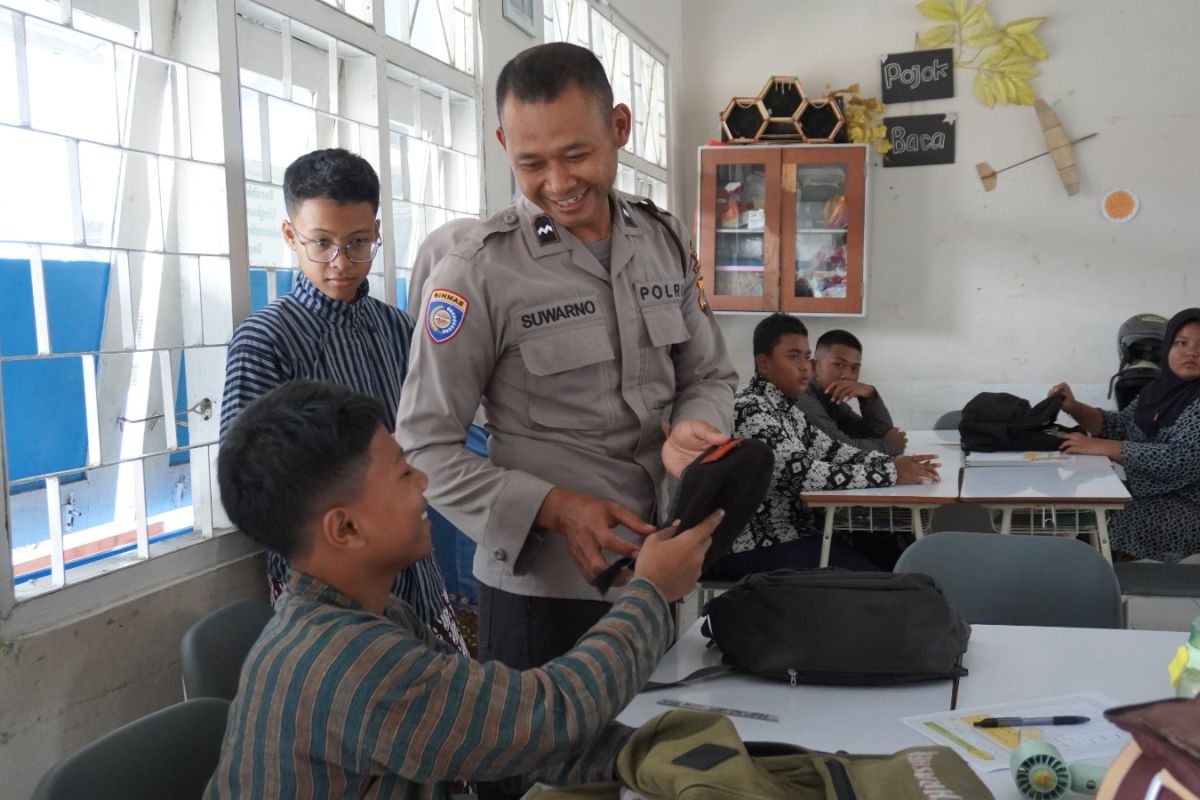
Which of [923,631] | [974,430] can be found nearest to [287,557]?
[923,631]

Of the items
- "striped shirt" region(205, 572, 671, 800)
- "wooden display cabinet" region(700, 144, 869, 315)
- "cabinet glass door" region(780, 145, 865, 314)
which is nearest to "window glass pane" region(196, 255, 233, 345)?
"striped shirt" region(205, 572, 671, 800)

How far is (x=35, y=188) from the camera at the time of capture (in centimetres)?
195

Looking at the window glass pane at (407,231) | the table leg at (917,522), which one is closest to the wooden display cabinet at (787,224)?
the table leg at (917,522)

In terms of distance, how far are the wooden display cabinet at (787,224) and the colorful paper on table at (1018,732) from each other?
485 centimetres

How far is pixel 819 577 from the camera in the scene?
1.59 meters

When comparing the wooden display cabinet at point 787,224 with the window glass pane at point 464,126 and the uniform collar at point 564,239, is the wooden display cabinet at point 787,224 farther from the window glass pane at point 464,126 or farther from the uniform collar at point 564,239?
the uniform collar at point 564,239

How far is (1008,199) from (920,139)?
25.0 inches

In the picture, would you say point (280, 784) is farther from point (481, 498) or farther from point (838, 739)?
point (838, 739)

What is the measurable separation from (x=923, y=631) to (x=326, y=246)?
142 centimetres

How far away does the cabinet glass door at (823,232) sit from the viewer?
238 inches

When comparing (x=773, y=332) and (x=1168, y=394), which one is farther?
(x=1168, y=394)

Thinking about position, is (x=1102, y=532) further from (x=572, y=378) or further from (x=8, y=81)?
(x=8, y=81)

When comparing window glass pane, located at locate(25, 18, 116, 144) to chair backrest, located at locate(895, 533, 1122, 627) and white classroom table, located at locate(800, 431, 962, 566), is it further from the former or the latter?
white classroom table, located at locate(800, 431, 962, 566)

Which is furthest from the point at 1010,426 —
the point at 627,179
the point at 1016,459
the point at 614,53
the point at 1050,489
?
the point at 614,53
